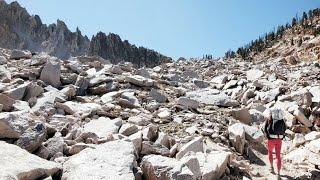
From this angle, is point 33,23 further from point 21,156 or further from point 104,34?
point 21,156

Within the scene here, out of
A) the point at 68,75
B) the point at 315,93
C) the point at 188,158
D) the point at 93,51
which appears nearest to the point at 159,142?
the point at 188,158

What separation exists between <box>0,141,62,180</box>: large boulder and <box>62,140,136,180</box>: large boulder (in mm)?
306

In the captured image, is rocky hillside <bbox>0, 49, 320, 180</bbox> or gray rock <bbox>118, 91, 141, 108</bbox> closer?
rocky hillside <bbox>0, 49, 320, 180</bbox>

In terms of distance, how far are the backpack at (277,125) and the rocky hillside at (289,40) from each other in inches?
1545

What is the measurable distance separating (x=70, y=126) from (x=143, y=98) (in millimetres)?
5704

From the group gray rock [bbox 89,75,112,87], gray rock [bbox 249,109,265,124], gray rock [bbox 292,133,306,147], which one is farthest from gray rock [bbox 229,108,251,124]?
gray rock [bbox 89,75,112,87]

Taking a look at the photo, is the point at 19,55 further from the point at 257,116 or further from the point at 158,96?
the point at 257,116

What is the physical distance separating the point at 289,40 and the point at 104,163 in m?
60.8

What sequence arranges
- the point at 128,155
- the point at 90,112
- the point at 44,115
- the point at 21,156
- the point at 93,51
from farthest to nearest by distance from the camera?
the point at 93,51, the point at 90,112, the point at 44,115, the point at 128,155, the point at 21,156

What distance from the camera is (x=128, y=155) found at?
819cm

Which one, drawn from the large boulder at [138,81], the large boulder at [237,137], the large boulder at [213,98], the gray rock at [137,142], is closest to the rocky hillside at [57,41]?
the large boulder at [138,81]

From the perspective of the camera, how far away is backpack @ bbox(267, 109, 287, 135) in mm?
11016

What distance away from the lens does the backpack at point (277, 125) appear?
11016 mm

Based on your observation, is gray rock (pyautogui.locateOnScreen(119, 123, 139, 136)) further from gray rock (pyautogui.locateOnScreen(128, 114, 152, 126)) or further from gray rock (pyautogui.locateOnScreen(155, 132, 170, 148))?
gray rock (pyautogui.locateOnScreen(128, 114, 152, 126))
